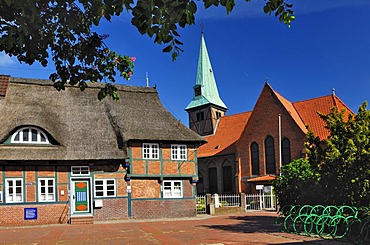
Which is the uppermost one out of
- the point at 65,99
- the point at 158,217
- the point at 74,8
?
the point at 65,99

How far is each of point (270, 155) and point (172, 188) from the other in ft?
58.0

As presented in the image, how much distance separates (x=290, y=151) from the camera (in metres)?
38.6

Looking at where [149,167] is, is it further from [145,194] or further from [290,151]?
[290,151]

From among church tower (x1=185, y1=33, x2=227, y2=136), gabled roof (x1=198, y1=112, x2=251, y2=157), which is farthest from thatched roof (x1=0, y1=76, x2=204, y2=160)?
church tower (x1=185, y1=33, x2=227, y2=136)

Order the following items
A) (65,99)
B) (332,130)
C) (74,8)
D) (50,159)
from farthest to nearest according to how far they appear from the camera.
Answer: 1. (65,99)
2. (50,159)
3. (332,130)
4. (74,8)

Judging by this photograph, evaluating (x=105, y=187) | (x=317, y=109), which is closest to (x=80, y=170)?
(x=105, y=187)

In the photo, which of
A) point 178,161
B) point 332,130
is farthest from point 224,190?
point 332,130

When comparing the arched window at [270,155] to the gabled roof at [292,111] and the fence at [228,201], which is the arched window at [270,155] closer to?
the gabled roof at [292,111]

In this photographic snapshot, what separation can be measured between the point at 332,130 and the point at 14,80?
19248 millimetres

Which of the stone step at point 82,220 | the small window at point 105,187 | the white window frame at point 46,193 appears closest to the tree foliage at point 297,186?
the small window at point 105,187

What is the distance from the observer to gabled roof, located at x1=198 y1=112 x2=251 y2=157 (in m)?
48.2

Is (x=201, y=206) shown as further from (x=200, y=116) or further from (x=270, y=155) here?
(x=200, y=116)

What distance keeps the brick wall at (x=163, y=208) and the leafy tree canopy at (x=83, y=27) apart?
62.6 feet

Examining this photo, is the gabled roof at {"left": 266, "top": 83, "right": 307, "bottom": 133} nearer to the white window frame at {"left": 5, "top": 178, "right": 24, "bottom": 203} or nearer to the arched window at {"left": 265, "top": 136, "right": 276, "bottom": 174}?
the arched window at {"left": 265, "top": 136, "right": 276, "bottom": 174}
